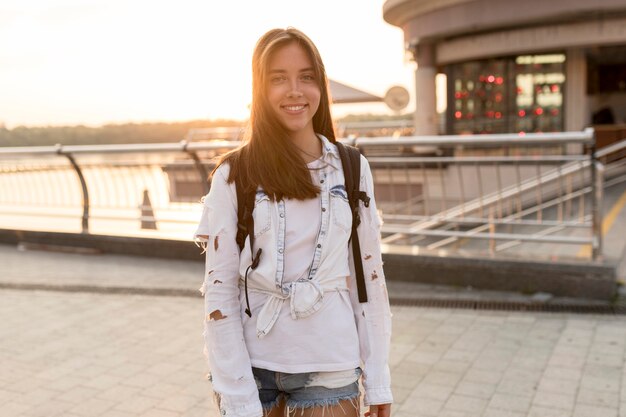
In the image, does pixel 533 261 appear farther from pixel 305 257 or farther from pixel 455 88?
pixel 455 88

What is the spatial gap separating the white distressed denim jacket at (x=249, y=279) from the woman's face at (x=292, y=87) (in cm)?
19

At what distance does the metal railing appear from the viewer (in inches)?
283

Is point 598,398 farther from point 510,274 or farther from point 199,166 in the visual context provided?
point 199,166

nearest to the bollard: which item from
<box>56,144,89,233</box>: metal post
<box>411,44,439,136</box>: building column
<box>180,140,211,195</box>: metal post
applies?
<box>56,144,89,233</box>: metal post

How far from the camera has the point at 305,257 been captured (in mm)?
2082

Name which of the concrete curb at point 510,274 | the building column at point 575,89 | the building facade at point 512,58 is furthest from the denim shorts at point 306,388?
the building column at point 575,89

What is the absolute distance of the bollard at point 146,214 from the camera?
8.88m

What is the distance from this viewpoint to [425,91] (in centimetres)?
2219

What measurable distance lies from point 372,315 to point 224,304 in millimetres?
481

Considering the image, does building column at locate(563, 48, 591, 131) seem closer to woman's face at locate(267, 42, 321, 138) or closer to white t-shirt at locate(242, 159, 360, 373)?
woman's face at locate(267, 42, 321, 138)

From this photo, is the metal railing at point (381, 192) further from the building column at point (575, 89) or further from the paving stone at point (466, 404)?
the building column at point (575, 89)

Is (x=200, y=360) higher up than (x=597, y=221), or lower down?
lower down

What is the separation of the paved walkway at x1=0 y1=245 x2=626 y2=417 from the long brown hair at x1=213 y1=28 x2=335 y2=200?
2359mm

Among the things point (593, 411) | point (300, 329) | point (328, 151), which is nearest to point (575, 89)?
point (593, 411)
